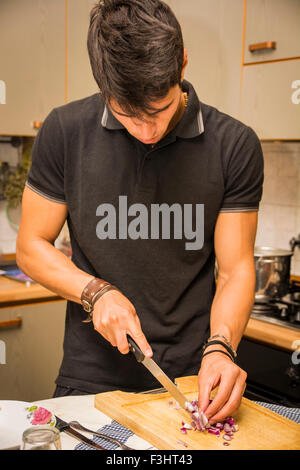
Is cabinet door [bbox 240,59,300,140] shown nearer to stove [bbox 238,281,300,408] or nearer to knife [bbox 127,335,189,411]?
stove [bbox 238,281,300,408]

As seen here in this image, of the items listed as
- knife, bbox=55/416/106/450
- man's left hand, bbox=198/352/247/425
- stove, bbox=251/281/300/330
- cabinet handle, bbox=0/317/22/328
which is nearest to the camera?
knife, bbox=55/416/106/450

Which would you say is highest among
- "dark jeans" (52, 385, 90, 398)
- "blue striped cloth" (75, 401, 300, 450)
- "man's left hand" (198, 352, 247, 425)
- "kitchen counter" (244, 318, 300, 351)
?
"man's left hand" (198, 352, 247, 425)

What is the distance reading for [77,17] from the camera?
2.56 metres

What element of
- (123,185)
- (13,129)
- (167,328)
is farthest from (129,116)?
(13,129)

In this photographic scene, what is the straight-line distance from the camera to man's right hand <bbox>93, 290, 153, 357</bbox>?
1.04 metres

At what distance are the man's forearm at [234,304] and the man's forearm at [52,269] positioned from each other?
0.30 metres

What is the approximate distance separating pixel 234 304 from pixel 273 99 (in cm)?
122

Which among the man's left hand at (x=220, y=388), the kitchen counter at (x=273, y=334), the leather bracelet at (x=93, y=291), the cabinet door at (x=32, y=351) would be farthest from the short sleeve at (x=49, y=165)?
the cabinet door at (x=32, y=351)

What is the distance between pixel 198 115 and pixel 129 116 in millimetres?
362

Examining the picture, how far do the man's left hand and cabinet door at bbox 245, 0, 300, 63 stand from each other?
1458 millimetres

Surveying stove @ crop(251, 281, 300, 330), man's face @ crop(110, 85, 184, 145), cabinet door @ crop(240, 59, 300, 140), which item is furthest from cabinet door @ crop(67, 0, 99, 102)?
man's face @ crop(110, 85, 184, 145)

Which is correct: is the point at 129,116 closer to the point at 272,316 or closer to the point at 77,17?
the point at 272,316

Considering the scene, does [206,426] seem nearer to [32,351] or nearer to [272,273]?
[272,273]

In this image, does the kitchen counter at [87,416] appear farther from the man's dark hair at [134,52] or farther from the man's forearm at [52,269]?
the man's dark hair at [134,52]
